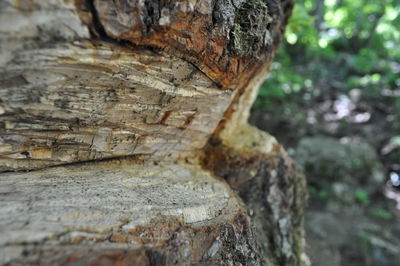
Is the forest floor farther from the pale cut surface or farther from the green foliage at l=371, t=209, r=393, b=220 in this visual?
the pale cut surface

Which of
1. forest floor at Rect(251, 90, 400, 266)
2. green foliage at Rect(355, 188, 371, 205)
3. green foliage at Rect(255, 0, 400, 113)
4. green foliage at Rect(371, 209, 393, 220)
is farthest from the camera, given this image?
green foliage at Rect(255, 0, 400, 113)

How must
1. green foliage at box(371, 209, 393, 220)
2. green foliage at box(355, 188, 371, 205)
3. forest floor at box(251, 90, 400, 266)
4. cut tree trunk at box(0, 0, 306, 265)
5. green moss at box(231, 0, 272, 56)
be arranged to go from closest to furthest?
cut tree trunk at box(0, 0, 306, 265)
green moss at box(231, 0, 272, 56)
forest floor at box(251, 90, 400, 266)
green foliage at box(371, 209, 393, 220)
green foliage at box(355, 188, 371, 205)

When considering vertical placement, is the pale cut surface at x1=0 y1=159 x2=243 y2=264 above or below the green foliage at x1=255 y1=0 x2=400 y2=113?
below

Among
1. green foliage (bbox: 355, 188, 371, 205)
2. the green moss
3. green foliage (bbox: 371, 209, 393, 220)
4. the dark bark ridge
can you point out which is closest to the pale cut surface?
the dark bark ridge

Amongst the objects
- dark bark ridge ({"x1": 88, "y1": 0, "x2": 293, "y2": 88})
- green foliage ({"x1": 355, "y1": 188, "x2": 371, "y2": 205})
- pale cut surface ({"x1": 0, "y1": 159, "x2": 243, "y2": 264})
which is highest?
dark bark ridge ({"x1": 88, "y1": 0, "x2": 293, "y2": 88})

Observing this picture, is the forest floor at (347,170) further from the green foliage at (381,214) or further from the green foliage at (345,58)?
the green foliage at (345,58)

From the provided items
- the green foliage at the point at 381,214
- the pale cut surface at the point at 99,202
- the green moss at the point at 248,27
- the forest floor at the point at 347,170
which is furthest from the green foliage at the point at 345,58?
the pale cut surface at the point at 99,202

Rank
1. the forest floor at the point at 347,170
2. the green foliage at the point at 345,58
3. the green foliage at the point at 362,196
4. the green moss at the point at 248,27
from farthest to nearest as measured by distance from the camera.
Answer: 1. the green foliage at the point at 345,58
2. the green foliage at the point at 362,196
3. the forest floor at the point at 347,170
4. the green moss at the point at 248,27
